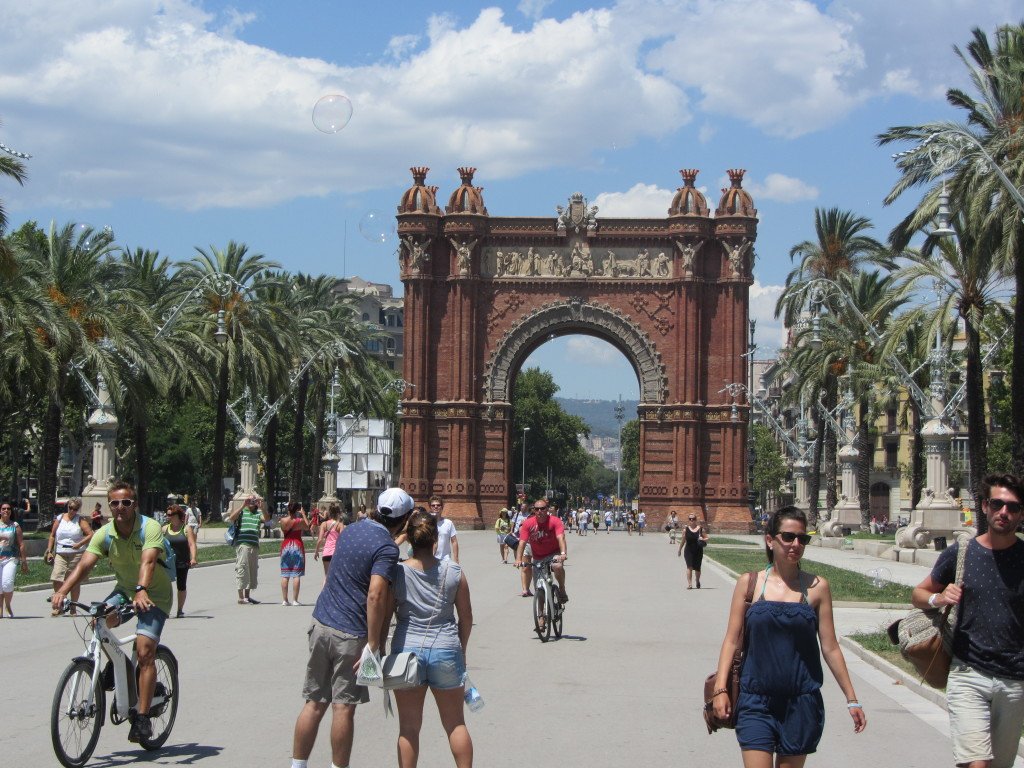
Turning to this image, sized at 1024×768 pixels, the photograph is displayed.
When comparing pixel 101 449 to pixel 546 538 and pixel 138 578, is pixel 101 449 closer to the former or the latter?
pixel 546 538

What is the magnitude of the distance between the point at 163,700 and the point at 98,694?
59 centimetres

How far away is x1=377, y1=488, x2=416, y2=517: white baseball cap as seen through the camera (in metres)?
8.51

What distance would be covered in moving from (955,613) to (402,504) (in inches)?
127

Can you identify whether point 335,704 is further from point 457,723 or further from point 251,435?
point 251,435

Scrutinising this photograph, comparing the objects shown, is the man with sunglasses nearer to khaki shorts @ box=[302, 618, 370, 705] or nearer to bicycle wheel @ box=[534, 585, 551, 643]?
khaki shorts @ box=[302, 618, 370, 705]

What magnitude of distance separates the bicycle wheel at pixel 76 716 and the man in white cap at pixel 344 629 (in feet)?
4.91

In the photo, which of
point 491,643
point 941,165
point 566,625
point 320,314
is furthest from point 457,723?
point 320,314

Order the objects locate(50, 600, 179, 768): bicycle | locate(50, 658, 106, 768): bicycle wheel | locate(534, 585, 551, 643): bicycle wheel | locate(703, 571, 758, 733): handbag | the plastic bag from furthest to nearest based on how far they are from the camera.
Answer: locate(534, 585, 551, 643): bicycle wheel → locate(50, 600, 179, 768): bicycle → locate(50, 658, 106, 768): bicycle wheel → the plastic bag → locate(703, 571, 758, 733): handbag

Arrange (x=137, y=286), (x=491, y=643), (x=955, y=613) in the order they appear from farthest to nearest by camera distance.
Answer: (x=137, y=286) < (x=491, y=643) < (x=955, y=613)

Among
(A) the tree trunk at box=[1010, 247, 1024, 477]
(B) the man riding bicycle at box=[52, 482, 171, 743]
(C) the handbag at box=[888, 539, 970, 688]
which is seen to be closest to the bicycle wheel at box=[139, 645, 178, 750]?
(B) the man riding bicycle at box=[52, 482, 171, 743]

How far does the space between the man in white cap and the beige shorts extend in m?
14.1

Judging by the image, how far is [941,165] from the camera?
84.0 ft

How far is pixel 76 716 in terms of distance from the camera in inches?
354

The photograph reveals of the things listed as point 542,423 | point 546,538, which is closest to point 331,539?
point 546,538
